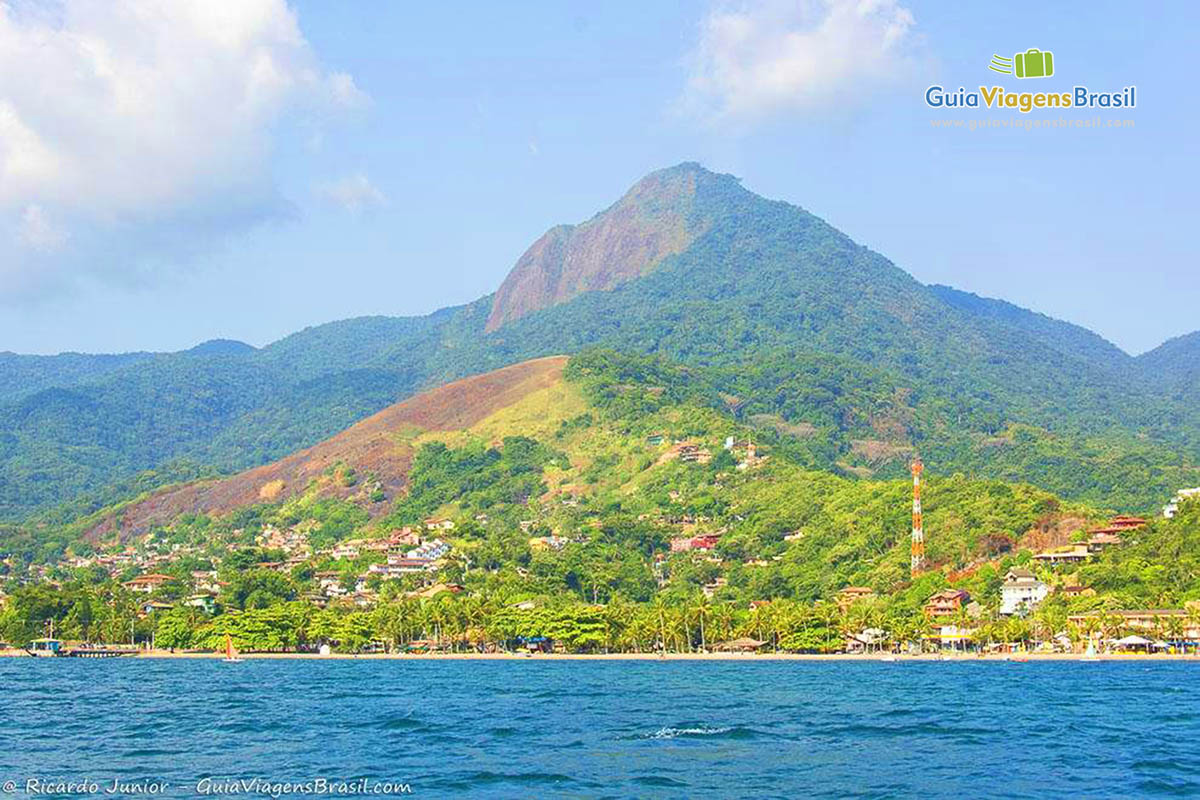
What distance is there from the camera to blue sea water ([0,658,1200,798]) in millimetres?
49344

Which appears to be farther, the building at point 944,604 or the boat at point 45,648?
the boat at point 45,648

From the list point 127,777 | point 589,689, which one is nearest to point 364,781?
point 127,777

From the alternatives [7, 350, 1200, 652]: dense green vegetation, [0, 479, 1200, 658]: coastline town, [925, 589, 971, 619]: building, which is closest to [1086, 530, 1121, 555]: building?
[0, 479, 1200, 658]: coastline town

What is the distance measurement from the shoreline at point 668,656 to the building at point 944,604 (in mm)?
12894

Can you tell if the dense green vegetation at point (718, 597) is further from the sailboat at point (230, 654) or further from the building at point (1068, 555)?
the sailboat at point (230, 654)

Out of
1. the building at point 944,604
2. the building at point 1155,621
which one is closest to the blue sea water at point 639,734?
the building at point 1155,621

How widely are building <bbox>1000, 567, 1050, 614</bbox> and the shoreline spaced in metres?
14.7

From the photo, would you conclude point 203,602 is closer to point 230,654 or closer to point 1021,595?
point 230,654

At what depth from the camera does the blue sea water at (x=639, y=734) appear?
49344 millimetres

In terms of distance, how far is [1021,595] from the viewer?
146 m

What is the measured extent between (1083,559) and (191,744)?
116284mm

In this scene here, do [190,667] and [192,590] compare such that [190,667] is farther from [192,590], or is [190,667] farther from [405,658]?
[192,590]

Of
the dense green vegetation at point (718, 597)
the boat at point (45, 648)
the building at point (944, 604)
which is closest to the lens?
the dense green vegetation at point (718, 597)

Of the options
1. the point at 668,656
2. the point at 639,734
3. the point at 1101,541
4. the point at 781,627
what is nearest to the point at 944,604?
the point at 781,627
